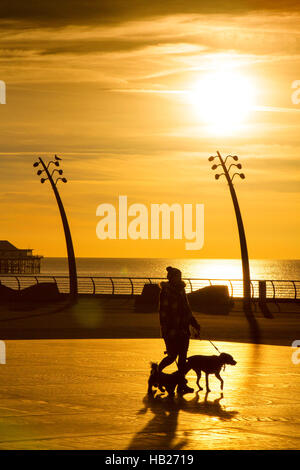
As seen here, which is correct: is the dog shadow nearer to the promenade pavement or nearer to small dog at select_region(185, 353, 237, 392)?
the promenade pavement

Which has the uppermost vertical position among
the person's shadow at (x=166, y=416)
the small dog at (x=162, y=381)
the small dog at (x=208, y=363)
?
the small dog at (x=208, y=363)

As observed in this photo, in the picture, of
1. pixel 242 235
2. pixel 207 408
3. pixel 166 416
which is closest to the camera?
pixel 166 416

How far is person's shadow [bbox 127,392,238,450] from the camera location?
8.74 metres

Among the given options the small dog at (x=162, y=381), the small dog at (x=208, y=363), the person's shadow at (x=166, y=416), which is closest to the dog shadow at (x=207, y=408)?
the person's shadow at (x=166, y=416)

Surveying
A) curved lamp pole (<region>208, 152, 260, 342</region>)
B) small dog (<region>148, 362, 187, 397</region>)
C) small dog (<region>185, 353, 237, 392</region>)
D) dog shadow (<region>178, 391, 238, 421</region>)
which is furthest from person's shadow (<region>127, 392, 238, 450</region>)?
curved lamp pole (<region>208, 152, 260, 342</region>)

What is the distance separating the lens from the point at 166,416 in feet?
34.9

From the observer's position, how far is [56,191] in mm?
43344

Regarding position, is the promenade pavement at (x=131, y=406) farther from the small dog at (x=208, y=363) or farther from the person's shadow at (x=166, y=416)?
the small dog at (x=208, y=363)

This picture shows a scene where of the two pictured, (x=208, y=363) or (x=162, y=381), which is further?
(x=208, y=363)

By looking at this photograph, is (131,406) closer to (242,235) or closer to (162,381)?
(162,381)

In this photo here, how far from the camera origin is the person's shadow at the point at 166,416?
344 inches

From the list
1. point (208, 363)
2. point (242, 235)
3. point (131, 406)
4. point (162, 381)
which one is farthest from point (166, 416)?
point (242, 235)
